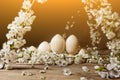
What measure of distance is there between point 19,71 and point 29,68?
61mm

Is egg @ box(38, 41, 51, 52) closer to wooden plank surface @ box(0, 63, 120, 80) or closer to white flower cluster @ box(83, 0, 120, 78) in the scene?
wooden plank surface @ box(0, 63, 120, 80)

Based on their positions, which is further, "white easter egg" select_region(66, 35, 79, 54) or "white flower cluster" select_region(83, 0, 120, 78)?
"white easter egg" select_region(66, 35, 79, 54)

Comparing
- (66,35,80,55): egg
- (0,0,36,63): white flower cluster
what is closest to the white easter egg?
(66,35,80,55): egg

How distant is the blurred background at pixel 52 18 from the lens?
172 centimetres

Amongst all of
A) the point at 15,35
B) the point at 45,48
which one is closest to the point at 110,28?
the point at 45,48

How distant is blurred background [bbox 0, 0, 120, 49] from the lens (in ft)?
5.64

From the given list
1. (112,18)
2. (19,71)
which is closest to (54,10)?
(112,18)

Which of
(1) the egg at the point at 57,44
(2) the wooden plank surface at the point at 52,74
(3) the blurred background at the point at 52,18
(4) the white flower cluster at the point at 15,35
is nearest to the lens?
(2) the wooden plank surface at the point at 52,74

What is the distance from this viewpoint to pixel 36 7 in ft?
5.69

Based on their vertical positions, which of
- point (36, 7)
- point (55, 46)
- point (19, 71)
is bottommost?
point (19, 71)

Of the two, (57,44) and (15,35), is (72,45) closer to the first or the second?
(57,44)

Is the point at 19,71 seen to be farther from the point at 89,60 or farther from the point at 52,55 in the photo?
the point at 89,60

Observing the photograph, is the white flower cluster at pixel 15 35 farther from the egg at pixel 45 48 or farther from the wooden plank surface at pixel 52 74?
the egg at pixel 45 48

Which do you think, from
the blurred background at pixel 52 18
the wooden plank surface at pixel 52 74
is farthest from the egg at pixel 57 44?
the blurred background at pixel 52 18
